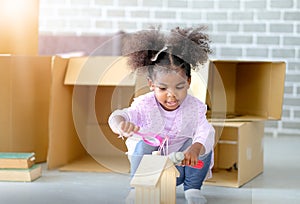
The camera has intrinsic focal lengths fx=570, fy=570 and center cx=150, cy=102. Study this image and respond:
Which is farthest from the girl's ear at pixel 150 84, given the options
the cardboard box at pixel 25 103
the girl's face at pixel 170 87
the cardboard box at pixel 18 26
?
the cardboard box at pixel 18 26

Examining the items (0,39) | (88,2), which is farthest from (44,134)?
(88,2)

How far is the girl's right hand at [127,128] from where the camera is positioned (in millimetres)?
1283

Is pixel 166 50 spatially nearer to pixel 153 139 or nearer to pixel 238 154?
pixel 153 139

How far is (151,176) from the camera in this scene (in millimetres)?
1265

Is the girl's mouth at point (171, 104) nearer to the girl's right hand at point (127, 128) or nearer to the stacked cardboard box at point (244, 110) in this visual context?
the girl's right hand at point (127, 128)

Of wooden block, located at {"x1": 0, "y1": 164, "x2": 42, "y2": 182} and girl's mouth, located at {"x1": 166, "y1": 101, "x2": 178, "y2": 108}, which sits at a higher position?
girl's mouth, located at {"x1": 166, "y1": 101, "x2": 178, "y2": 108}

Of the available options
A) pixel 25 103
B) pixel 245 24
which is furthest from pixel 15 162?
pixel 245 24

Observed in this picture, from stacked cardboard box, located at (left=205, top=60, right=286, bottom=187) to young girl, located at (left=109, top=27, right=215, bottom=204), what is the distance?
0.58 feet

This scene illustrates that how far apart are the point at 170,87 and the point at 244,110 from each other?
2.22 ft

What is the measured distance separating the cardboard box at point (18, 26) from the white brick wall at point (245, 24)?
38.1 inches

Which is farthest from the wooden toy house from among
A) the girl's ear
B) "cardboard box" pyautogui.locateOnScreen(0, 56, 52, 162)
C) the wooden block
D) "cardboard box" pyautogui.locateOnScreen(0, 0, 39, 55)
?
"cardboard box" pyautogui.locateOnScreen(0, 0, 39, 55)

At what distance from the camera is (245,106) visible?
1.92 meters

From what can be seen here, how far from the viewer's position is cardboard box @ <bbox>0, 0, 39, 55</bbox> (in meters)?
2.00

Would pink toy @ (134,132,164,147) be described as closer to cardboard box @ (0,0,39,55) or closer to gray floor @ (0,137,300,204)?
gray floor @ (0,137,300,204)
